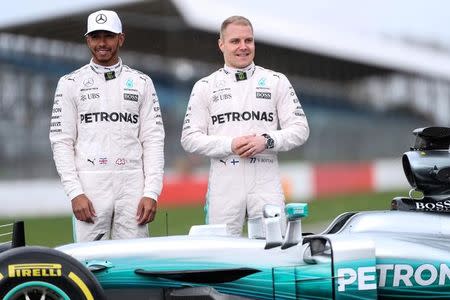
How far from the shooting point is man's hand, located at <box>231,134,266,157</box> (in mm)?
5152

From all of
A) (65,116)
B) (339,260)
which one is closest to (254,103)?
(65,116)

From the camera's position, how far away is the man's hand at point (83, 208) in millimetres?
A: 5105

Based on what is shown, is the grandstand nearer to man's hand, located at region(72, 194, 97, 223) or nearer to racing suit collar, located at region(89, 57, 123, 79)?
racing suit collar, located at region(89, 57, 123, 79)

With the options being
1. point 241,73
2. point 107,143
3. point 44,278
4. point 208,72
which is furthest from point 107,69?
point 208,72

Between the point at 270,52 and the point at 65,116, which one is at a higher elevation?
the point at 270,52

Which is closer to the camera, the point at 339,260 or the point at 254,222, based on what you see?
the point at 339,260

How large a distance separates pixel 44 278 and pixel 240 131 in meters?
1.70

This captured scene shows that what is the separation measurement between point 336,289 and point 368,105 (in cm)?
2825

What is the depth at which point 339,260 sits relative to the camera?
4.25 meters

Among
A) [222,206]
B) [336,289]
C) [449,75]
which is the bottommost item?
[336,289]

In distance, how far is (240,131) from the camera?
5.34m

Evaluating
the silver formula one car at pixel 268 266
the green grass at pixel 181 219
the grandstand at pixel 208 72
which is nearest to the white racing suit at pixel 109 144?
the silver formula one car at pixel 268 266

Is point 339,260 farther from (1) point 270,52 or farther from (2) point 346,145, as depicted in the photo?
(1) point 270,52

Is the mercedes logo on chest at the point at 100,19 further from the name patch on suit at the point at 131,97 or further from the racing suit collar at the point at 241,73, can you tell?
the racing suit collar at the point at 241,73
